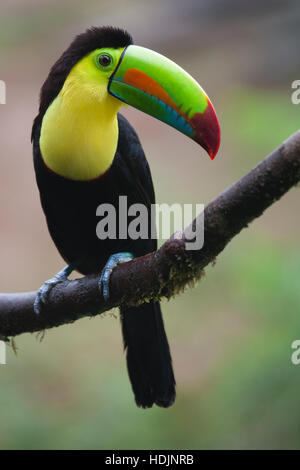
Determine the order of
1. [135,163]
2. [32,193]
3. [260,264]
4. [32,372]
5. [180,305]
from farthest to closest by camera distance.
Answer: [32,193] < [180,305] < [32,372] < [260,264] < [135,163]

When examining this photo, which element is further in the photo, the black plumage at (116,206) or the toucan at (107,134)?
the black plumage at (116,206)

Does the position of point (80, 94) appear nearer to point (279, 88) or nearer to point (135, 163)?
point (135, 163)

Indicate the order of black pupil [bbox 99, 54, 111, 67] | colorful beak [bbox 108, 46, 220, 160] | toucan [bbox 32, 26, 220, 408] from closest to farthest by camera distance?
colorful beak [bbox 108, 46, 220, 160] < toucan [bbox 32, 26, 220, 408] < black pupil [bbox 99, 54, 111, 67]

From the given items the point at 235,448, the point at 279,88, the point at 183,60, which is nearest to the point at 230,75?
the point at 183,60

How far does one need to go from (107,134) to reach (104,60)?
12.3 inches

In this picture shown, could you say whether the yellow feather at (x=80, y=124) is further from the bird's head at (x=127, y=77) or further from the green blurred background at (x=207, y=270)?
the green blurred background at (x=207, y=270)

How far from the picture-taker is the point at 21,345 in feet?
21.1

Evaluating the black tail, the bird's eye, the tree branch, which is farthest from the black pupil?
the black tail

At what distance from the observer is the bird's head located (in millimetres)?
2861

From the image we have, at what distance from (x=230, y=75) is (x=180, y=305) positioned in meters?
4.37

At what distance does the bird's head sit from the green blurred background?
2121mm

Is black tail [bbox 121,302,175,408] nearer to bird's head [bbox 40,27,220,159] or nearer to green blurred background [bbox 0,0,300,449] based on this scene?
bird's head [bbox 40,27,220,159]

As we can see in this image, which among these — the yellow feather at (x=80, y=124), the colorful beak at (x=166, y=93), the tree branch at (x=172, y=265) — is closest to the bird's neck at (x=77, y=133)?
the yellow feather at (x=80, y=124)

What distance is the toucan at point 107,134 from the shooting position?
114 inches
